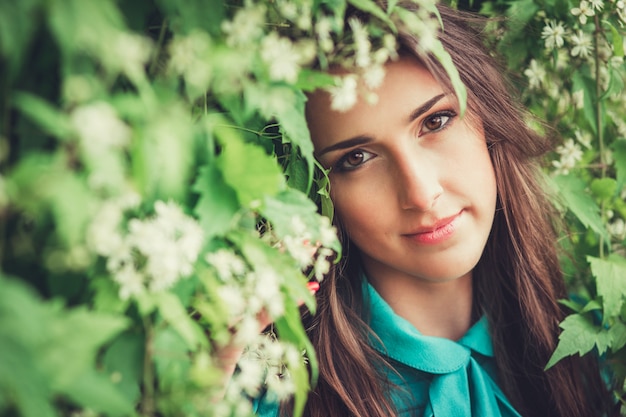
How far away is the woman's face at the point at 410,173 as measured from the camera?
5.21ft

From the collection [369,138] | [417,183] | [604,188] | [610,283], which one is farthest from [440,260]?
[604,188]

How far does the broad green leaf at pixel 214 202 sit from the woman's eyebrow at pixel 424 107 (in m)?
0.71

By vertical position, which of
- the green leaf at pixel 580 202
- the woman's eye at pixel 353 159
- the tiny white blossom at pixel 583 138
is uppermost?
the woman's eye at pixel 353 159

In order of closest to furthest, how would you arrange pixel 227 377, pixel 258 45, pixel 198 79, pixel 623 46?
pixel 198 79 < pixel 258 45 < pixel 227 377 < pixel 623 46

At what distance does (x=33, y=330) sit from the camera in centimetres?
72

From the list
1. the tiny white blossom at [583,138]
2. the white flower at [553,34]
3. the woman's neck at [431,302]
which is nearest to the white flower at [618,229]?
the tiny white blossom at [583,138]

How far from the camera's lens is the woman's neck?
2.04m

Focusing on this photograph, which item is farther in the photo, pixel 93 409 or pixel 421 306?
pixel 421 306

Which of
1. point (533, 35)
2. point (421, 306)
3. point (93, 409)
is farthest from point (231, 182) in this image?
point (533, 35)

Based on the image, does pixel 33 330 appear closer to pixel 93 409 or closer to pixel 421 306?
pixel 93 409

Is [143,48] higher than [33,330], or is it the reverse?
[143,48]

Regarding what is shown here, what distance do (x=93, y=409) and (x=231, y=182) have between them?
1.29 feet

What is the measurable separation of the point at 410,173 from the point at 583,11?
0.86m

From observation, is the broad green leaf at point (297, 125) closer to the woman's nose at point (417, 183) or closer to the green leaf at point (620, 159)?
the woman's nose at point (417, 183)
